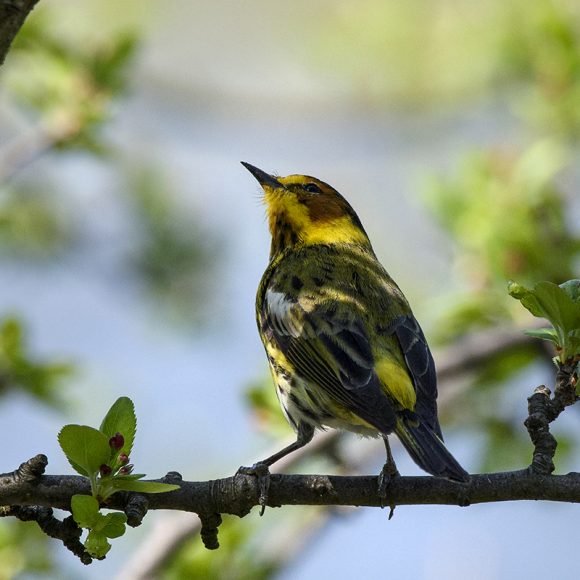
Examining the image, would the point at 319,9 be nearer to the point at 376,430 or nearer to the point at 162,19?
the point at 162,19

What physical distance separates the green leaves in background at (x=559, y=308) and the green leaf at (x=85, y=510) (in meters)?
1.38

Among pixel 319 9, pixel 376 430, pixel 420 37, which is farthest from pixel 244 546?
pixel 319 9

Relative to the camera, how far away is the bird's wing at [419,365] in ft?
13.5

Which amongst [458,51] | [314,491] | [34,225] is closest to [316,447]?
[314,491]

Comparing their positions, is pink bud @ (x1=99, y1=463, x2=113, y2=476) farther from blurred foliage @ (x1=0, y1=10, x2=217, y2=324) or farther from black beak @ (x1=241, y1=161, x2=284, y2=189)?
black beak @ (x1=241, y1=161, x2=284, y2=189)

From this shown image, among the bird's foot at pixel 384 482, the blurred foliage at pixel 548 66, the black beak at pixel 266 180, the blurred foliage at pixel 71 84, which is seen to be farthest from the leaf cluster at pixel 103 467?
the blurred foliage at pixel 548 66

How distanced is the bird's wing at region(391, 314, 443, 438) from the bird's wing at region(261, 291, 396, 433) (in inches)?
6.7

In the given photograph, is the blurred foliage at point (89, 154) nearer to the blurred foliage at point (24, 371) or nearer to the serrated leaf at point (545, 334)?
the blurred foliage at point (24, 371)

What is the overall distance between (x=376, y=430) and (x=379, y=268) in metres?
1.53

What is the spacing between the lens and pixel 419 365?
4418mm

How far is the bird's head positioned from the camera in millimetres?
5879

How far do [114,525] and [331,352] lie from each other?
167cm

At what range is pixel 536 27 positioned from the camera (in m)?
6.66

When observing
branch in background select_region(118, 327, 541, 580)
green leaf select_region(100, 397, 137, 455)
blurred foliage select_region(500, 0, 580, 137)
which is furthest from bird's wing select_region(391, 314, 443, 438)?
blurred foliage select_region(500, 0, 580, 137)
